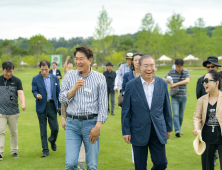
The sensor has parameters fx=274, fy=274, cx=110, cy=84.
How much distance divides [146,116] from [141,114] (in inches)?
3.2

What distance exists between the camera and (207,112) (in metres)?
4.44

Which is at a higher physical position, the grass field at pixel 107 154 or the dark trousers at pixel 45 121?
the dark trousers at pixel 45 121

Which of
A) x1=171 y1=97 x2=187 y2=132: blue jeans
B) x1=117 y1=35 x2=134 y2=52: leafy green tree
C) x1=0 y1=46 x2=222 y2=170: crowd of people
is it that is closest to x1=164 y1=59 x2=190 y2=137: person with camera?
x1=171 y1=97 x2=187 y2=132: blue jeans

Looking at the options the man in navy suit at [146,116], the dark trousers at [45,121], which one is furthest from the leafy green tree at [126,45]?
the man in navy suit at [146,116]

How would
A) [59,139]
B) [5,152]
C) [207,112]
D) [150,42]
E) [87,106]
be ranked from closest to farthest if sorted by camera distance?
[87,106] → [207,112] → [5,152] → [59,139] → [150,42]

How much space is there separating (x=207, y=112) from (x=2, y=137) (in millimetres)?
4906

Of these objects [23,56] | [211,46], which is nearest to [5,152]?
[211,46]

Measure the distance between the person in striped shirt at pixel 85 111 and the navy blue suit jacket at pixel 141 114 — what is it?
0.37 meters

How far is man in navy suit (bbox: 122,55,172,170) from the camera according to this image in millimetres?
4125

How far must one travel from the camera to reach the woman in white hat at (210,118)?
4.37m

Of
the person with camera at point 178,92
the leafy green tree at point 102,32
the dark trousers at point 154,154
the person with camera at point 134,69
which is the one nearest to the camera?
the dark trousers at point 154,154

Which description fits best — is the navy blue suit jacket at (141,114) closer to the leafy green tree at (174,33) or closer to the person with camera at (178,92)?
the person with camera at (178,92)

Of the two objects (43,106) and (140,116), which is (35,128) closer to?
(43,106)

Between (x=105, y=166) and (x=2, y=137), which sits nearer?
(x=105, y=166)
